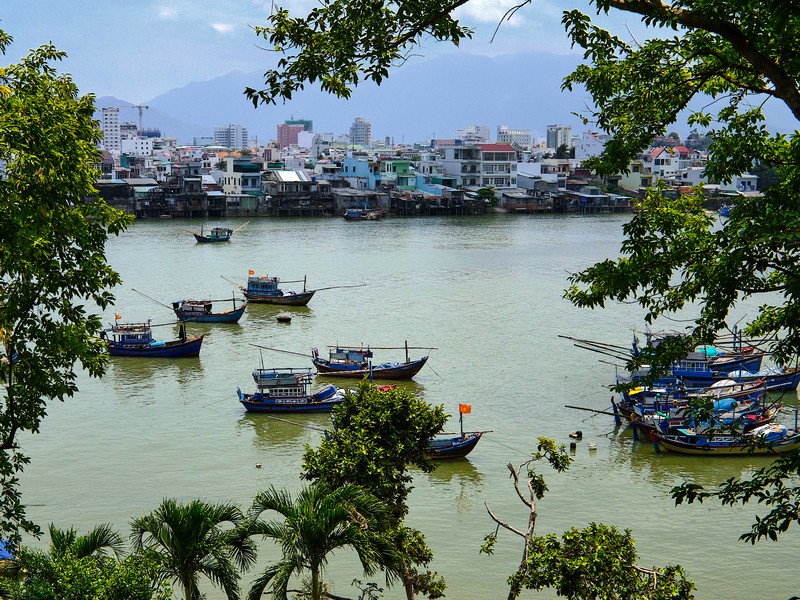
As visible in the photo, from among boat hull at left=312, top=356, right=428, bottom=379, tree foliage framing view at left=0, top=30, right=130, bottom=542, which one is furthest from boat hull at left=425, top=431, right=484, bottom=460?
tree foliage framing view at left=0, top=30, right=130, bottom=542

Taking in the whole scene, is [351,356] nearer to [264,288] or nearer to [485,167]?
[264,288]

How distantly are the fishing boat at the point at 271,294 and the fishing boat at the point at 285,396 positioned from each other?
8.88 meters

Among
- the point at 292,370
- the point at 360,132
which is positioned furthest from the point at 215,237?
the point at 360,132

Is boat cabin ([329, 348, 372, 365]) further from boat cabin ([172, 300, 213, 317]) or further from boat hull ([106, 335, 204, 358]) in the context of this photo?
boat cabin ([172, 300, 213, 317])

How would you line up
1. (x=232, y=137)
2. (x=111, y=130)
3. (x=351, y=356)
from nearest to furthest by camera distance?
(x=351, y=356) < (x=111, y=130) < (x=232, y=137)

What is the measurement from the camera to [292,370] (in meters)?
13.5

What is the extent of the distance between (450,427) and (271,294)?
37.1 feet

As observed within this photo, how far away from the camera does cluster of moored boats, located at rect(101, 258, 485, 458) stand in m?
11.4

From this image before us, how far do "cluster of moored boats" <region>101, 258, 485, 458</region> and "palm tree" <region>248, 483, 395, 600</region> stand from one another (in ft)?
15.7

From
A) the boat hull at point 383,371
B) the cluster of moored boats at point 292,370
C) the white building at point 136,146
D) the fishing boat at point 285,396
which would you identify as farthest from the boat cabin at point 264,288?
the white building at point 136,146

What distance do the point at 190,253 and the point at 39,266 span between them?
27.7 meters

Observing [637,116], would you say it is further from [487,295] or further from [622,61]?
[487,295]

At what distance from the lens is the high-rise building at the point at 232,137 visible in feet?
402

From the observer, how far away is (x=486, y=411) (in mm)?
13094
